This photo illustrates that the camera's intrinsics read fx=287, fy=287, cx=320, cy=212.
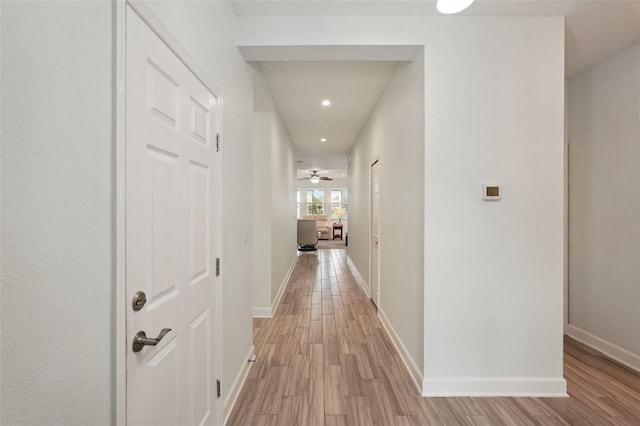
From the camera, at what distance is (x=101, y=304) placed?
0.83 m

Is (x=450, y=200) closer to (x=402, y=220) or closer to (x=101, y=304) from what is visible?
(x=402, y=220)

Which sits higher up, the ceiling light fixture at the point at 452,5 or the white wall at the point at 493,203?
the ceiling light fixture at the point at 452,5

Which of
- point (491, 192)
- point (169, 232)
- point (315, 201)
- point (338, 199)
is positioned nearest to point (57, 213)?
point (169, 232)

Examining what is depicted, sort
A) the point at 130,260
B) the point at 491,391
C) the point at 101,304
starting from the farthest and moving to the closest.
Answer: the point at 491,391, the point at 130,260, the point at 101,304

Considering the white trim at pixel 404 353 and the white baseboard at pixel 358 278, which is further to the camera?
the white baseboard at pixel 358 278

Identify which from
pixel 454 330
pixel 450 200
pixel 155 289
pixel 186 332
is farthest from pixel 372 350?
pixel 155 289

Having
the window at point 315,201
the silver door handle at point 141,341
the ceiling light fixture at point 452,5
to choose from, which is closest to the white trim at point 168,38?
the silver door handle at point 141,341

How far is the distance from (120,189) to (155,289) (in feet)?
1.35

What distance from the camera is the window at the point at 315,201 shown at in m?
12.9

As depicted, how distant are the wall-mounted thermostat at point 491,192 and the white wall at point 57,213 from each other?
2.16 m

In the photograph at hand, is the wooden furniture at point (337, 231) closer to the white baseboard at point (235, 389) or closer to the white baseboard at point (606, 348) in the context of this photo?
the white baseboard at point (606, 348)

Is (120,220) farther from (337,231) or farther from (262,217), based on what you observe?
(337,231)

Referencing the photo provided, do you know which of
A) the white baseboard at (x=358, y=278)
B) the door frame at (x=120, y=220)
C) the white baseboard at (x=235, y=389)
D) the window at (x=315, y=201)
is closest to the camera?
the door frame at (x=120, y=220)

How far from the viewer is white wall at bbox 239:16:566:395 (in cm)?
205
